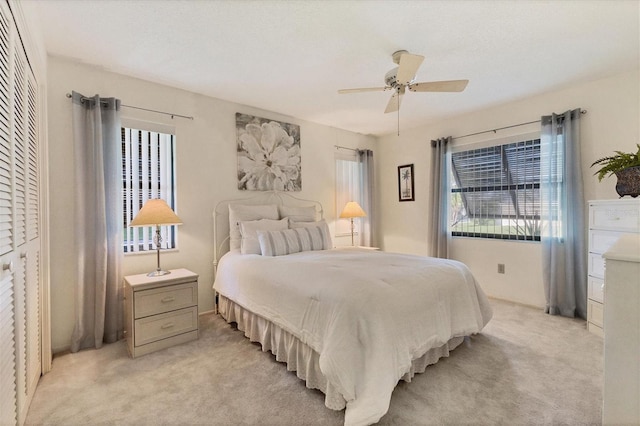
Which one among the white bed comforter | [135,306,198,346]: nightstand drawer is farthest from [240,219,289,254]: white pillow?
[135,306,198,346]: nightstand drawer

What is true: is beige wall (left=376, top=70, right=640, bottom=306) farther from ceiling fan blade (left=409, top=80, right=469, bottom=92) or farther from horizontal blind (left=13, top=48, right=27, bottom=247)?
horizontal blind (left=13, top=48, right=27, bottom=247)

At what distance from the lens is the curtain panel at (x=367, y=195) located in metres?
4.95

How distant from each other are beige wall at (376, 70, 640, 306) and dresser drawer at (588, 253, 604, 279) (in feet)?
2.30

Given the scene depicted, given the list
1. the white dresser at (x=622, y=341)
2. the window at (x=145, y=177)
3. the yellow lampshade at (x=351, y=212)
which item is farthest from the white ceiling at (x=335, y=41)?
the white dresser at (x=622, y=341)

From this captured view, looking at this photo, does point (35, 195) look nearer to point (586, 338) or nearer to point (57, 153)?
point (57, 153)

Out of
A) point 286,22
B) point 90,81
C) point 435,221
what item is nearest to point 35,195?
point 90,81

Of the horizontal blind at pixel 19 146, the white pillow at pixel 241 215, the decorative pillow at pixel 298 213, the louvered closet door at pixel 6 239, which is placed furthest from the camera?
the decorative pillow at pixel 298 213

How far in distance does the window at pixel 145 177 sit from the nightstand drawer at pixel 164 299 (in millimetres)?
709

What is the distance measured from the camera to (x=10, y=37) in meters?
1.43

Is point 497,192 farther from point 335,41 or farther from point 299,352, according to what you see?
point 299,352

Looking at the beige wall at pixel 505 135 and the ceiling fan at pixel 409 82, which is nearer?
the ceiling fan at pixel 409 82

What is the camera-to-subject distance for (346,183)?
4.89 m

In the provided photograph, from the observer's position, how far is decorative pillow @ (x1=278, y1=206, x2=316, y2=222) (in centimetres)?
376

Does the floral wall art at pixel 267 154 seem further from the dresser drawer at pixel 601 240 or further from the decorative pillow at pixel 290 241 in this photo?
the dresser drawer at pixel 601 240
